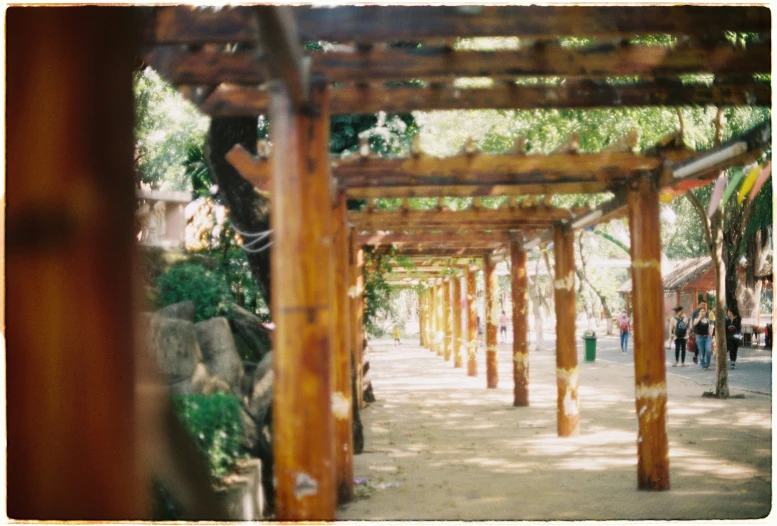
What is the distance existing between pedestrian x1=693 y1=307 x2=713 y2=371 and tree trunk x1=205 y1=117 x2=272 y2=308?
10607 millimetres

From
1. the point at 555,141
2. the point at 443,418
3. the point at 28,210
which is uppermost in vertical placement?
the point at 555,141

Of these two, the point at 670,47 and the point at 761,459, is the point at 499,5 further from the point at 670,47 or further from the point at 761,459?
the point at 761,459

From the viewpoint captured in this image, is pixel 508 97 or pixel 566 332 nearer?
pixel 508 97

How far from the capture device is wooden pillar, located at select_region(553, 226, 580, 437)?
29.3 ft

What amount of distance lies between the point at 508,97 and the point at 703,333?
13890 mm

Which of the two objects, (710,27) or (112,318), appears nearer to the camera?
(112,318)

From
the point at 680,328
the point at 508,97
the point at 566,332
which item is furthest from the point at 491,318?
the point at 508,97

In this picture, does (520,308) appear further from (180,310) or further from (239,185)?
(180,310)

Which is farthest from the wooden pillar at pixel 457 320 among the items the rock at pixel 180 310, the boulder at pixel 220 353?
the boulder at pixel 220 353

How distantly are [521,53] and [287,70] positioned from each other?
71.6 inches

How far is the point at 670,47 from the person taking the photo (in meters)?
4.07

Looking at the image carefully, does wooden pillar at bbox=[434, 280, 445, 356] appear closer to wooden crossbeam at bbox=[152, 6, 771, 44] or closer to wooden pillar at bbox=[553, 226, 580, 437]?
wooden pillar at bbox=[553, 226, 580, 437]

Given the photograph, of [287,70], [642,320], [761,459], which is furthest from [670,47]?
[761,459]

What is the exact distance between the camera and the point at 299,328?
2.99 meters
